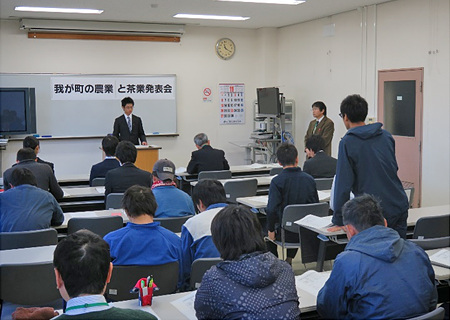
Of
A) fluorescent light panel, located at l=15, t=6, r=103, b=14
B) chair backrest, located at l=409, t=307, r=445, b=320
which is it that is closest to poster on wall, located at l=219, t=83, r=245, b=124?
fluorescent light panel, located at l=15, t=6, r=103, b=14

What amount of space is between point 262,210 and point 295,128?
554cm

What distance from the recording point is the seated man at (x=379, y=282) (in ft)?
6.93

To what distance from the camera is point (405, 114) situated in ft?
24.9

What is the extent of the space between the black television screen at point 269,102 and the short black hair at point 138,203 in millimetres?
6601

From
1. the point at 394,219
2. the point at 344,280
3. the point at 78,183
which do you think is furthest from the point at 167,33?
the point at 344,280

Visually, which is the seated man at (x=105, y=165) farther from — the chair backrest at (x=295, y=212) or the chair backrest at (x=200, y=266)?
the chair backrest at (x=200, y=266)

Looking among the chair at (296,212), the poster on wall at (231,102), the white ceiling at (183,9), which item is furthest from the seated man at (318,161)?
the poster on wall at (231,102)

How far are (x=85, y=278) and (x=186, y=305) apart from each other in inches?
32.2

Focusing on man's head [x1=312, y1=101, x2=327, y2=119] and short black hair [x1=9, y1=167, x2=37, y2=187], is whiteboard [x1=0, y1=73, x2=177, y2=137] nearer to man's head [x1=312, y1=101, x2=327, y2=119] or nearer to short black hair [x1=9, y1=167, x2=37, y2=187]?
man's head [x1=312, y1=101, x2=327, y2=119]

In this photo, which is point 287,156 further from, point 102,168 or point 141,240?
point 102,168

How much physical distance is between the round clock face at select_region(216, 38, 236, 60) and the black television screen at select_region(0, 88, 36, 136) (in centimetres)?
352

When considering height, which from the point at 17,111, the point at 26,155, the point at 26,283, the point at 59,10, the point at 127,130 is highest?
the point at 59,10

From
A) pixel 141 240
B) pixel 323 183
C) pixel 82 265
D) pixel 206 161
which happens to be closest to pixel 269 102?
pixel 206 161

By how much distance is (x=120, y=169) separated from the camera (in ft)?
16.8
